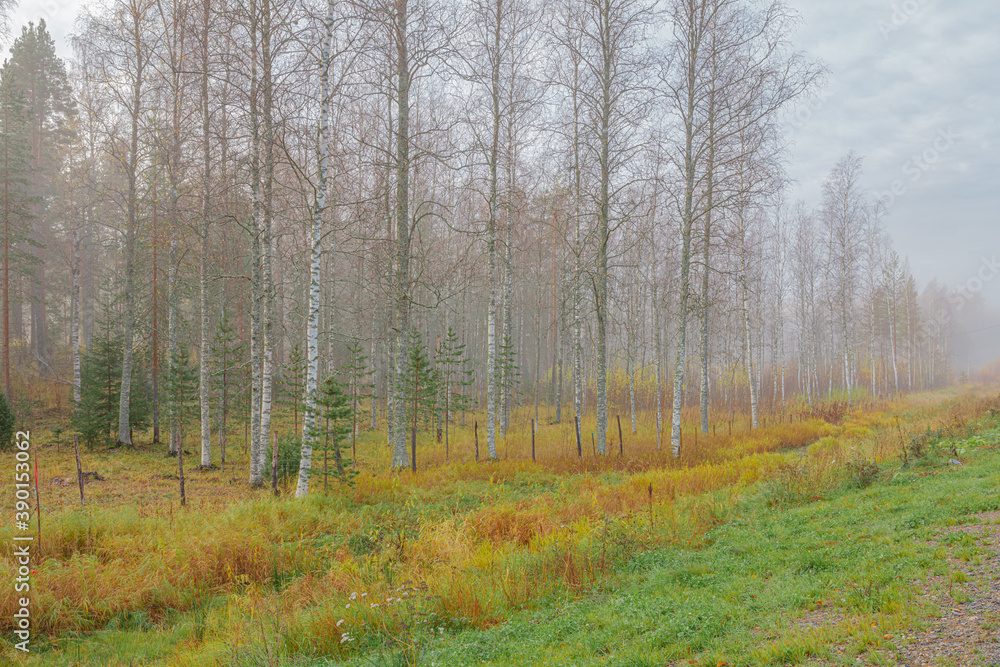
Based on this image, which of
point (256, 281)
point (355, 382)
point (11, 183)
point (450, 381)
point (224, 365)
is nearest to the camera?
point (256, 281)

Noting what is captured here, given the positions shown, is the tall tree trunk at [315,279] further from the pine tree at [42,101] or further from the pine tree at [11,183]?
the pine tree at [42,101]

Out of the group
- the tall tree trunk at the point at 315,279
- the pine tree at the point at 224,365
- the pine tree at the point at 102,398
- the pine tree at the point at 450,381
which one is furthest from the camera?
the pine tree at the point at 450,381

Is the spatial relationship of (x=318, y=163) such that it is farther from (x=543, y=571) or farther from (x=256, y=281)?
(x=543, y=571)

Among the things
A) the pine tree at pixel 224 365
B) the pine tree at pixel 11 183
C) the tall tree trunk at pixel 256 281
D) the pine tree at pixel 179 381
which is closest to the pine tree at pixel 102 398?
the pine tree at pixel 11 183

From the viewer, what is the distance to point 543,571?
5832mm

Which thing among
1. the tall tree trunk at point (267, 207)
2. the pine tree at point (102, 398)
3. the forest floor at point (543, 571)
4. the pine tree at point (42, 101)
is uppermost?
the pine tree at point (42, 101)

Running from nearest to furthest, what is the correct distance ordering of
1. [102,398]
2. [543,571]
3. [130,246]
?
[543,571]
[130,246]
[102,398]

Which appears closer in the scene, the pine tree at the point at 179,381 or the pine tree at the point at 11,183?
the pine tree at the point at 179,381

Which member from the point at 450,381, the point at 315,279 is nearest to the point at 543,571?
the point at 315,279

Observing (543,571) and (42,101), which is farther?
(42,101)

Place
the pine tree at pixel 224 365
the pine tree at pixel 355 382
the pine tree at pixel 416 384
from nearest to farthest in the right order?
the pine tree at pixel 355 382, the pine tree at pixel 224 365, the pine tree at pixel 416 384

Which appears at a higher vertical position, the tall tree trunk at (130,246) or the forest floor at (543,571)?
the tall tree trunk at (130,246)

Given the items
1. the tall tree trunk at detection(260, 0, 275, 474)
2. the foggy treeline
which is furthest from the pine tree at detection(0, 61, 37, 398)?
the tall tree trunk at detection(260, 0, 275, 474)

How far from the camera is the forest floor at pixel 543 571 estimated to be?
13.0 feet
